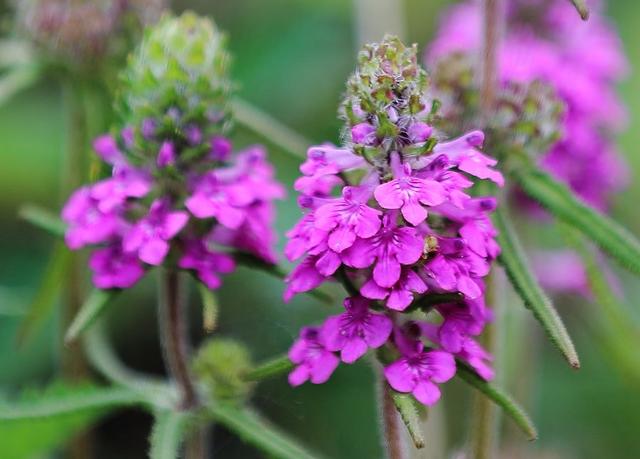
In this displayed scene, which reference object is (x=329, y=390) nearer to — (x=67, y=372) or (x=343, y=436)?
(x=343, y=436)

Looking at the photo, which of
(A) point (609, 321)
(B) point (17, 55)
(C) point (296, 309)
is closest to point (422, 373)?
(A) point (609, 321)

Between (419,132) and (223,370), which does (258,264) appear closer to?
(223,370)

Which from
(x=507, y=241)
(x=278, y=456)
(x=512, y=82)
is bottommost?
(x=278, y=456)

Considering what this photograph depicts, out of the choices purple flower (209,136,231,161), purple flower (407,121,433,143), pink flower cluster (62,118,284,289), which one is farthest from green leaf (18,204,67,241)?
purple flower (407,121,433,143)

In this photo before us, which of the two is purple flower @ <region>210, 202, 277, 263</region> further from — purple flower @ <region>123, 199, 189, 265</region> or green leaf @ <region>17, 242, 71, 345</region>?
green leaf @ <region>17, 242, 71, 345</region>

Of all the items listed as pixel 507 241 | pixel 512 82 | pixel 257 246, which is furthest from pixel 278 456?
pixel 512 82

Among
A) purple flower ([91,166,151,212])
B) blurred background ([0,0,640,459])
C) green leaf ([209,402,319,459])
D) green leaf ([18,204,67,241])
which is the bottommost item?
blurred background ([0,0,640,459])
